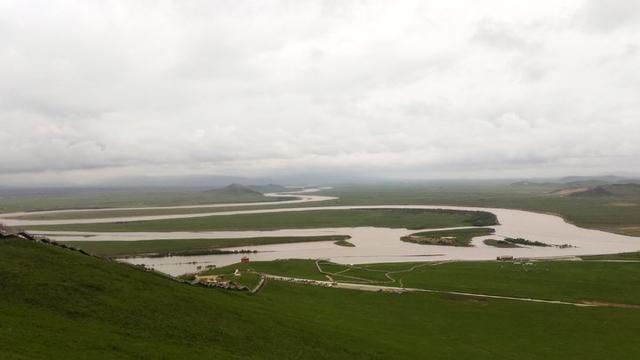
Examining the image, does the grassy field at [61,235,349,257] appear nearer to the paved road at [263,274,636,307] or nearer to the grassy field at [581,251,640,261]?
the paved road at [263,274,636,307]

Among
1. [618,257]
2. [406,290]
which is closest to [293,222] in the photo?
[618,257]

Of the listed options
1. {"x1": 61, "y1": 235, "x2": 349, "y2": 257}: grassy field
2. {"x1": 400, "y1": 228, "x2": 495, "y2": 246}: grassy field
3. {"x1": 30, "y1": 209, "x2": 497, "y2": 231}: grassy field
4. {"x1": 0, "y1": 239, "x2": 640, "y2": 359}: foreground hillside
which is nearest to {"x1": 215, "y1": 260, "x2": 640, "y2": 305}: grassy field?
{"x1": 0, "y1": 239, "x2": 640, "y2": 359}: foreground hillside

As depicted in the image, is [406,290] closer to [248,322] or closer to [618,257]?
[248,322]

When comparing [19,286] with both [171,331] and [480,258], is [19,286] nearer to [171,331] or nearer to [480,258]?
[171,331]

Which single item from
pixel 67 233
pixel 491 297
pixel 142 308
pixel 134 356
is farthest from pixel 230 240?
pixel 134 356

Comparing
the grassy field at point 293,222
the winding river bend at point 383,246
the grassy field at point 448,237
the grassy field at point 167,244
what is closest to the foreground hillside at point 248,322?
the winding river bend at point 383,246

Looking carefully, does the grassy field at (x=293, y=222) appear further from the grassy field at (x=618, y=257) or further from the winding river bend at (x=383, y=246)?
the grassy field at (x=618, y=257)

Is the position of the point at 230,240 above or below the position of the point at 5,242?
below
